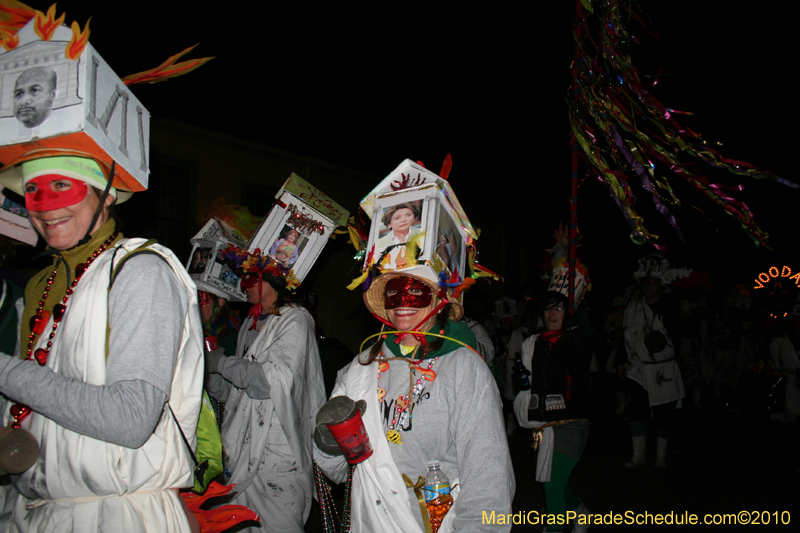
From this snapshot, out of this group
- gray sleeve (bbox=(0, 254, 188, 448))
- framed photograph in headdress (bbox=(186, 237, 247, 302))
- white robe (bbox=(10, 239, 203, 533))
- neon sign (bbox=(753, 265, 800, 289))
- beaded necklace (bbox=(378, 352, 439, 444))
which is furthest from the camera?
neon sign (bbox=(753, 265, 800, 289))

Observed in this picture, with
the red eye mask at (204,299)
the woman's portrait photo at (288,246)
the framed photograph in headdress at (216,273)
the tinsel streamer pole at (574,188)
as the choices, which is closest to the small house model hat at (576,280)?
the tinsel streamer pole at (574,188)

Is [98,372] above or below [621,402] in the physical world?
above

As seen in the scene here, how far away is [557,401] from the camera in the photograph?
4715mm

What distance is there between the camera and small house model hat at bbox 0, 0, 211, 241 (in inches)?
67.2

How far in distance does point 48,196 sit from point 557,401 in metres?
4.27

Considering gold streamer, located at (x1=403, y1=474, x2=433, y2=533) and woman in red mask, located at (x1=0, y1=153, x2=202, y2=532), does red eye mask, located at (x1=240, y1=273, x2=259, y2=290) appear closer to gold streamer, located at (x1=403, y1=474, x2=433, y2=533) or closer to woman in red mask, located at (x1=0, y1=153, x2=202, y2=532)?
woman in red mask, located at (x1=0, y1=153, x2=202, y2=532)

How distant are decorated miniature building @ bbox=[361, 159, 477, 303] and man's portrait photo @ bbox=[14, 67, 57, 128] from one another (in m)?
1.55

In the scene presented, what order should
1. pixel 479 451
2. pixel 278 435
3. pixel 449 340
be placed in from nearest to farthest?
pixel 479 451 < pixel 449 340 < pixel 278 435

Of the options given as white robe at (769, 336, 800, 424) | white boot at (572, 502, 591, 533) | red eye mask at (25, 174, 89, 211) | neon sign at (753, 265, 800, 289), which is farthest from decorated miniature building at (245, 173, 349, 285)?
neon sign at (753, 265, 800, 289)

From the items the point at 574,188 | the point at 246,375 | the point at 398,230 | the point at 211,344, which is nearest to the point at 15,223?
the point at 211,344

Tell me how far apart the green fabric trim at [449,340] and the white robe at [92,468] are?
120 cm

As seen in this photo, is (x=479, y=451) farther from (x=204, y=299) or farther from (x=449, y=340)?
(x=204, y=299)

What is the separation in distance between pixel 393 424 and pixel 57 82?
6.38 feet

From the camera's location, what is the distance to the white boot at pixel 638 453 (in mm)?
7473
